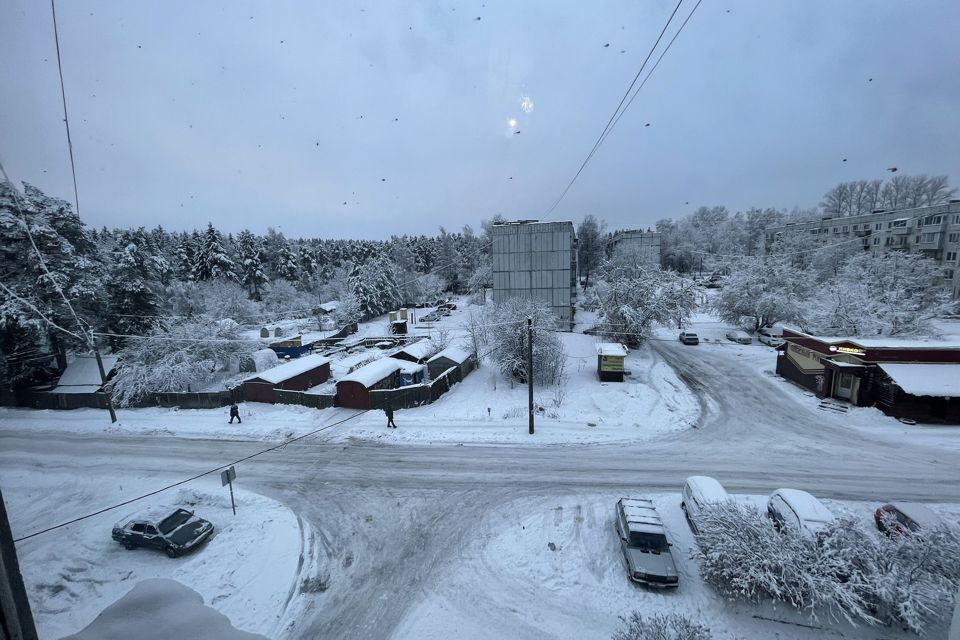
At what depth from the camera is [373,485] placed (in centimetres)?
1364

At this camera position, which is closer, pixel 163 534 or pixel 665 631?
pixel 665 631

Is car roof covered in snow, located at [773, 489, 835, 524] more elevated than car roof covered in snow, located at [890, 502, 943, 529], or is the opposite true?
car roof covered in snow, located at [773, 489, 835, 524]

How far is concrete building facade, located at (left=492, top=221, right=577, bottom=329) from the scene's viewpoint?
3881cm

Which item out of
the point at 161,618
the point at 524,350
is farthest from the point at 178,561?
the point at 524,350

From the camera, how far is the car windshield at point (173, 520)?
10541mm

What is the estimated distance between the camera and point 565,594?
910 cm

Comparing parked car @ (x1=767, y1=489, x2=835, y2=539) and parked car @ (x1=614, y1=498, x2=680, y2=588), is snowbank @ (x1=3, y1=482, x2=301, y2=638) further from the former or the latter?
parked car @ (x1=767, y1=489, x2=835, y2=539)

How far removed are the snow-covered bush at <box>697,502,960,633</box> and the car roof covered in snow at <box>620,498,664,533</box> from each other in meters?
1.25

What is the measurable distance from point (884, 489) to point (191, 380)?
33348 millimetres

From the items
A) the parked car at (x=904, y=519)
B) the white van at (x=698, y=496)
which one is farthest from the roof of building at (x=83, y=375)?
the parked car at (x=904, y=519)

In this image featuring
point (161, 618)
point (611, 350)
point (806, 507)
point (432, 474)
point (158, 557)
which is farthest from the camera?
point (611, 350)

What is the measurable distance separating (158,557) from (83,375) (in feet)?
66.1

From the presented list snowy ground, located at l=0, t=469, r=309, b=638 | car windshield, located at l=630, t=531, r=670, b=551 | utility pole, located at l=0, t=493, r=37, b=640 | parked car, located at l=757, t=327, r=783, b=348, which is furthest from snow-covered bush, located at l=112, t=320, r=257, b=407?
parked car, located at l=757, t=327, r=783, b=348

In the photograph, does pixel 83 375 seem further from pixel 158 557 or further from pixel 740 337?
pixel 740 337
